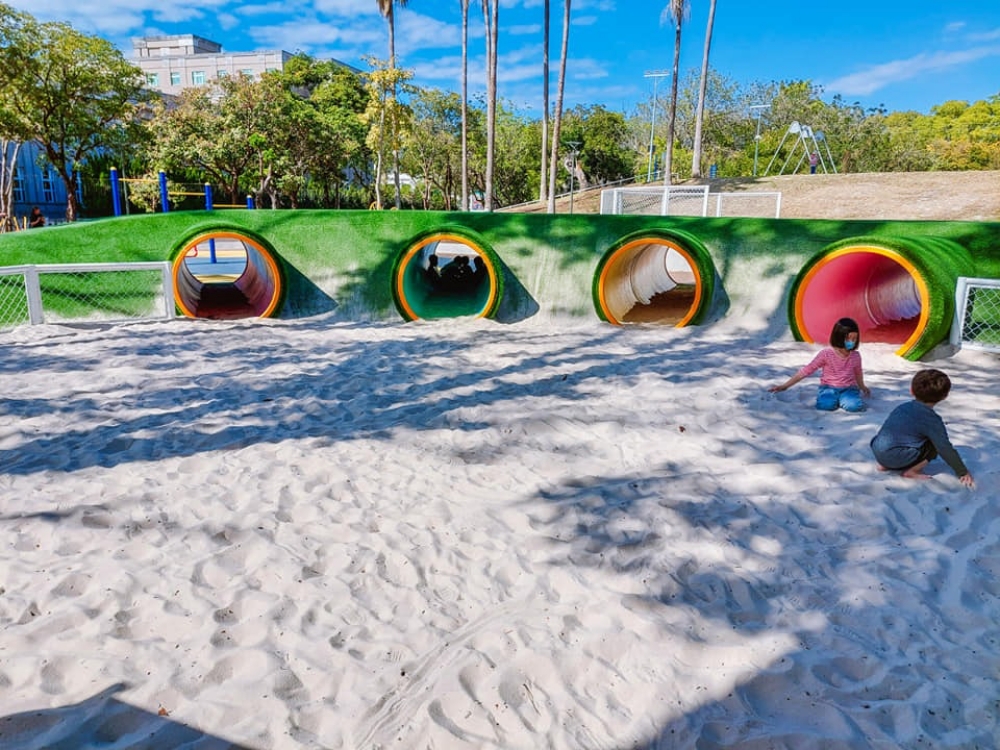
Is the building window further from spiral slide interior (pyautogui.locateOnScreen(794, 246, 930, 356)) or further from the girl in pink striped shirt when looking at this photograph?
the girl in pink striped shirt

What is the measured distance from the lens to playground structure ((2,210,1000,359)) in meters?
10.2

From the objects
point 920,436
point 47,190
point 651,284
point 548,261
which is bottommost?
point 920,436

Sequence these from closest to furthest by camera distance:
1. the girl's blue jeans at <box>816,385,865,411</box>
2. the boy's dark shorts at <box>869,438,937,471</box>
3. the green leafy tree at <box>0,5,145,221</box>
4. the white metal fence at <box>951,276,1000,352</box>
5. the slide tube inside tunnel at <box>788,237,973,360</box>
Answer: the boy's dark shorts at <box>869,438,937,471</box>
the girl's blue jeans at <box>816,385,865,411</box>
the slide tube inside tunnel at <box>788,237,973,360</box>
the white metal fence at <box>951,276,1000,352</box>
the green leafy tree at <box>0,5,145,221</box>

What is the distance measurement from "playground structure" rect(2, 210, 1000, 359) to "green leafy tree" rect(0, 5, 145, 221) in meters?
16.5

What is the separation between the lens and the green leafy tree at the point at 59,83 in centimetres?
2283

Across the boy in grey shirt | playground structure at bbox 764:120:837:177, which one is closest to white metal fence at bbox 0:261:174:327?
the boy in grey shirt

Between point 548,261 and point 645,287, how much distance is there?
325 cm

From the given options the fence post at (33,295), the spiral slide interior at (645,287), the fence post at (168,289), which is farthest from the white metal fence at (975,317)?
the fence post at (33,295)

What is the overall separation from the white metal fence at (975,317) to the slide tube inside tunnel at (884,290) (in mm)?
225

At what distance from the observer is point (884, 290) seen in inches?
422

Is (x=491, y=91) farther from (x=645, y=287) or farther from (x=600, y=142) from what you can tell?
(x=600, y=142)

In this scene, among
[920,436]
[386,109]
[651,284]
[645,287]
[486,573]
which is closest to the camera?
[486,573]

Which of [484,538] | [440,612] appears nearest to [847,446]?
[484,538]

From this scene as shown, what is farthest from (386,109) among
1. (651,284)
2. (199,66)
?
(199,66)
